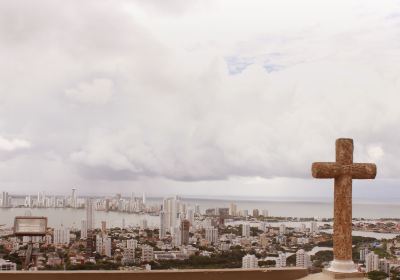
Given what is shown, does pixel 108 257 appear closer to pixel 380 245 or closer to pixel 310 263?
pixel 310 263

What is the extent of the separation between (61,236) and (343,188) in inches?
197

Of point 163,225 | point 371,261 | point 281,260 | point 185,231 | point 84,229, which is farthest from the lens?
point 163,225

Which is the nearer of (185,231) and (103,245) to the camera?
(103,245)

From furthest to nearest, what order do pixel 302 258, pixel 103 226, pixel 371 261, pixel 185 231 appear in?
pixel 103 226 → pixel 185 231 → pixel 302 258 → pixel 371 261

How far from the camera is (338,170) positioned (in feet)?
14.8

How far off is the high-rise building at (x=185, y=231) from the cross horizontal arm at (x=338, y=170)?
160 inches

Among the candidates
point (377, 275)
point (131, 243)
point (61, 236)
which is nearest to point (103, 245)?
point (131, 243)

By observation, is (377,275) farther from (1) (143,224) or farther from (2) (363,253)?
(1) (143,224)

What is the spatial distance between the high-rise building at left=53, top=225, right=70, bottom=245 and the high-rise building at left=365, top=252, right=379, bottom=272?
450cm

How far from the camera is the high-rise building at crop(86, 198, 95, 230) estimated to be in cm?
970

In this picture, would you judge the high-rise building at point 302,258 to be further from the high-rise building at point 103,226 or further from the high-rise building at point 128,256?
the high-rise building at point 103,226

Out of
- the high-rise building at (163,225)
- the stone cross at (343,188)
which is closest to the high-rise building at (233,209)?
the high-rise building at (163,225)

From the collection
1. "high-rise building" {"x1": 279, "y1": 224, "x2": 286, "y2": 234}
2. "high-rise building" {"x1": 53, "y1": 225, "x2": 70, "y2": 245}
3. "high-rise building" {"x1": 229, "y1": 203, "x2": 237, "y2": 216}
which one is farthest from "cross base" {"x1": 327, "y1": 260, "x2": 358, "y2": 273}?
"high-rise building" {"x1": 229, "y1": 203, "x2": 237, "y2": 216}

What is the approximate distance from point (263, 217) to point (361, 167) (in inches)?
226
